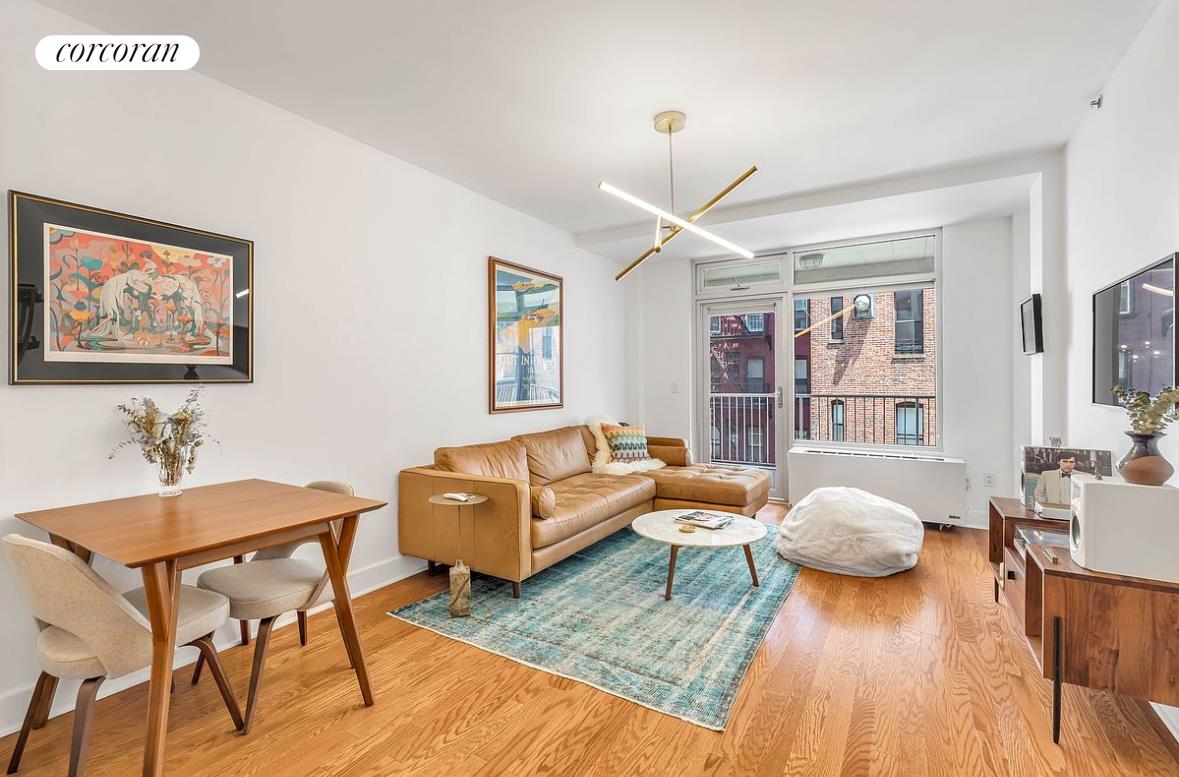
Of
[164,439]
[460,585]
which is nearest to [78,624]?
[164,439]

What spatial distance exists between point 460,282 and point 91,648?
114 inches

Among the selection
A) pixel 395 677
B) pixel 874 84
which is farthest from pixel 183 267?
pixel 874 84

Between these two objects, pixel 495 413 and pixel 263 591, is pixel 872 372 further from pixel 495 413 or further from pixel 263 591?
pixel 263 591

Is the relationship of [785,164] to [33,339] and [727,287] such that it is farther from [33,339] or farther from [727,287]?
[33,339]

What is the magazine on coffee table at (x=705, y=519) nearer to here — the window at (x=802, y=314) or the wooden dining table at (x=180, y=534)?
the wooden dining table at (x=180, y=534)

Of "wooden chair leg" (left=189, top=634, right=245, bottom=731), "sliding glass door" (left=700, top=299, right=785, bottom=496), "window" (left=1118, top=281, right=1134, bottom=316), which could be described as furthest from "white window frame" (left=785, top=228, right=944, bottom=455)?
"wooden chair leg" (left=189, top=634, right=245, bottom=731)

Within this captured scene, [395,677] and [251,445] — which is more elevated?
[251,445]

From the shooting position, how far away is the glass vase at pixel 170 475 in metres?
2.26

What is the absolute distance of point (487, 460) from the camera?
374 centimetres

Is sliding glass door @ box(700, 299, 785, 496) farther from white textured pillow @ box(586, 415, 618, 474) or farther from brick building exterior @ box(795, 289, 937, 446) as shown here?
white textured pillow @ box(586, 415, 618, 474)

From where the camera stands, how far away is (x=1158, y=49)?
2.13m

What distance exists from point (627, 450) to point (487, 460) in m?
1.69

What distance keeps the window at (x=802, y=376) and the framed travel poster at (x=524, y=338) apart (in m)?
2.39

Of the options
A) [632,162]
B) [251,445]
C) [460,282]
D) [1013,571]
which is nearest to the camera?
[1013,571]
